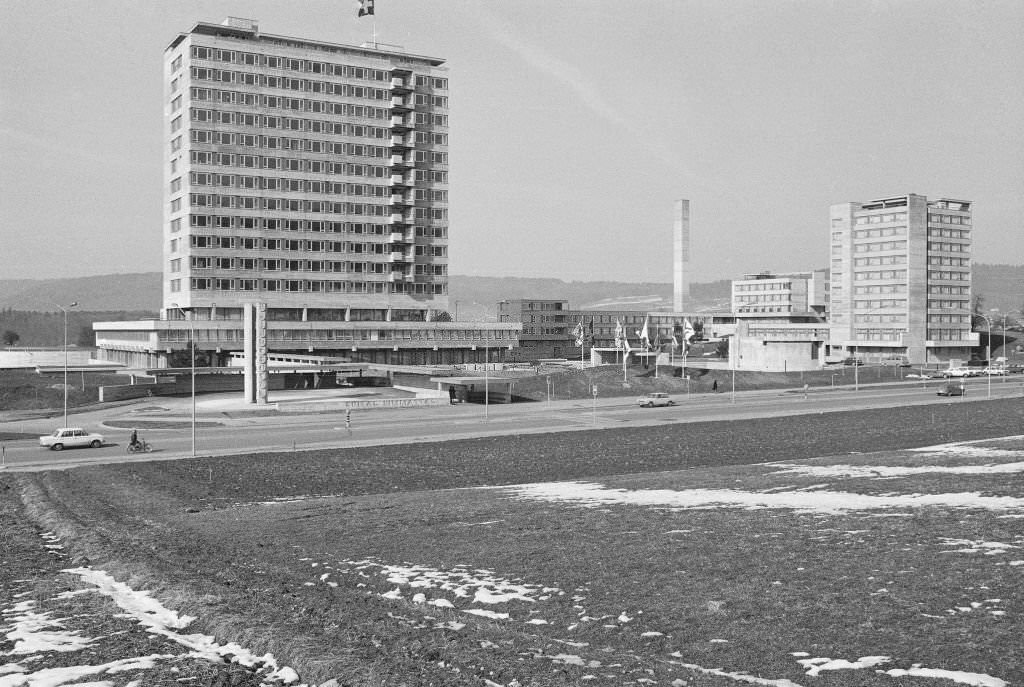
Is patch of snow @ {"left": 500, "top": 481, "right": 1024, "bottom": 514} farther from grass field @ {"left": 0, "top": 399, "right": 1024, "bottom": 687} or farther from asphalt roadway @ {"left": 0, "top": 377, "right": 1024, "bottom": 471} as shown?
asphalt roadway @ {"left": 0, "top": 377, "right": 1024, "bottom": 471}

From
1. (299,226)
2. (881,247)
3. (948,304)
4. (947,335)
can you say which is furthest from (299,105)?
(947,335)

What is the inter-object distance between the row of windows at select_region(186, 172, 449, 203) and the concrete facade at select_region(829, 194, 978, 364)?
80274 millimetres

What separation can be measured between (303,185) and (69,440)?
98.8 m

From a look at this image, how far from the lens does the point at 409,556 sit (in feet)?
78.3

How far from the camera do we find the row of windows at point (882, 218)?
169250mm

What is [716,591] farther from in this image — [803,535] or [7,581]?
[7,581]

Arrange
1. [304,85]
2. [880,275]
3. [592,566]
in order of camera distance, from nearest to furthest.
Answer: [592,566]
[304,85]
[880,275]

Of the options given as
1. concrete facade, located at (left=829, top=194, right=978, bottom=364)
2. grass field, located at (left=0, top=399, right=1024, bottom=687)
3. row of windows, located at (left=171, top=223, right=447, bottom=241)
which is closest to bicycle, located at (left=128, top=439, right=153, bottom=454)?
grass field, located at (left=0, top=399, right=1024, bottom=687)

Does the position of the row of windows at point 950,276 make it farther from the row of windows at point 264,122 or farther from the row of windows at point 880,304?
the row of windows at point 264,122

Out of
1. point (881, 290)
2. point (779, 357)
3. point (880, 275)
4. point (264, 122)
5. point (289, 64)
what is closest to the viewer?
point (779, 357)

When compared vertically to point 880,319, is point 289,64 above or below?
above

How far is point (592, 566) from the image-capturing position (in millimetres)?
21844

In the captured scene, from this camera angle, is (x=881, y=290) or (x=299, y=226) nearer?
(x=299, y=226)

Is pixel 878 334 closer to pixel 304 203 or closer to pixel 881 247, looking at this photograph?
pixel 881 247
